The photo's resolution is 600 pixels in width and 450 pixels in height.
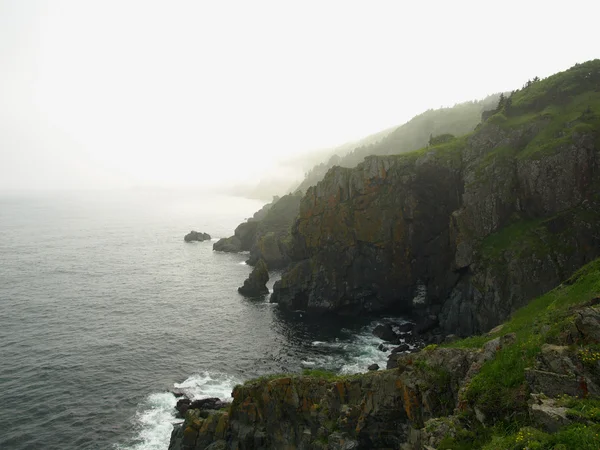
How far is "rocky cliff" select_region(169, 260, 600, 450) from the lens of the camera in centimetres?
1430

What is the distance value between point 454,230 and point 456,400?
46.0 metres

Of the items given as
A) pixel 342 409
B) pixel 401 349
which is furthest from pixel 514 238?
pixel 342 409

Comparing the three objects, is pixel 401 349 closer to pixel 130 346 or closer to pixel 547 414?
pixel 130 346

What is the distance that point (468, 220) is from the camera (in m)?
60.7

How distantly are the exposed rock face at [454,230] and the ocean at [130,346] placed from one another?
10011mm

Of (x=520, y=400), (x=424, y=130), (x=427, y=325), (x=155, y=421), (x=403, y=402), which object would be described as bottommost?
(x=155, y=421)

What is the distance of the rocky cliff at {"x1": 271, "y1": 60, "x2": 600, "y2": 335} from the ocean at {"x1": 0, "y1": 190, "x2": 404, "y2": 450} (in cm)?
1049

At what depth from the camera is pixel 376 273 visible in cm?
7306

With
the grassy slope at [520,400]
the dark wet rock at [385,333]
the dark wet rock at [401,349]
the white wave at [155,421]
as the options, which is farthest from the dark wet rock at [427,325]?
the grassy slope at [520,400]

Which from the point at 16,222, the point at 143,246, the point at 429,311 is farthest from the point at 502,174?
the point at 16,222

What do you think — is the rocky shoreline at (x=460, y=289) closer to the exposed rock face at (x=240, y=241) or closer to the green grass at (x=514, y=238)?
the green grass at (x=514, y=238)

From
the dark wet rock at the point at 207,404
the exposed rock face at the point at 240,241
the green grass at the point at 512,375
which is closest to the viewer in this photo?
the green grass at the point at 512,375

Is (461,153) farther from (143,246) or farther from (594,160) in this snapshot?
(143,246)

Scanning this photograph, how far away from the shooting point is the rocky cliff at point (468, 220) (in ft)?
169
